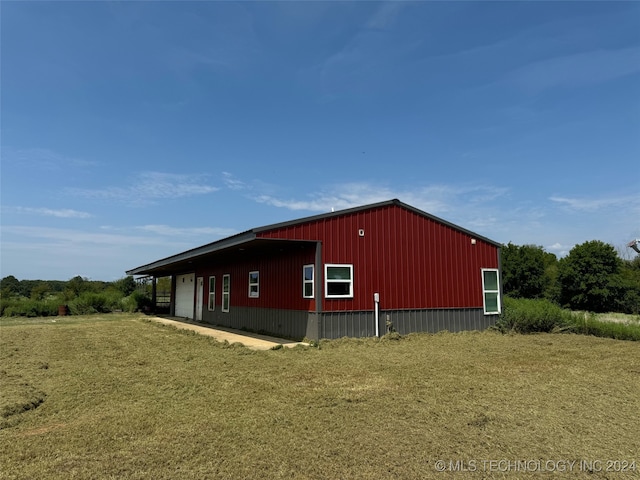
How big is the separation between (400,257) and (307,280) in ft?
9.05

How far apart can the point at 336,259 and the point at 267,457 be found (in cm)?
793

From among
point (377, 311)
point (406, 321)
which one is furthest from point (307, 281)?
point (406, 321)

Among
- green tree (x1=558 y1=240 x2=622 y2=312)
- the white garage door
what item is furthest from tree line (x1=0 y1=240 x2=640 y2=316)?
the white garage door

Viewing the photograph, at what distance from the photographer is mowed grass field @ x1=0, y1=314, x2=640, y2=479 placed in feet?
11.5

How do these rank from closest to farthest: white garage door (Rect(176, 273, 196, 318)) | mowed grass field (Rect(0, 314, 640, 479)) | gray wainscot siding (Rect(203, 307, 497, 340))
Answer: mowed grass field (Rect(0, 314, 640, 479)) → gray wainscot siding (Rect(203, 307, 497, 340)) → white garage door (Rect(176, 273, 196, 318))

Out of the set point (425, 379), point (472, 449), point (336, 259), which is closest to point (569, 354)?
point (425, 379)

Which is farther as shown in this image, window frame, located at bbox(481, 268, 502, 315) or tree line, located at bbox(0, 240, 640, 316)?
tree line, located at bbox(0, 240, 640, 316)

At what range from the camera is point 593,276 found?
21750 mm

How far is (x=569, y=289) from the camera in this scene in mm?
22875

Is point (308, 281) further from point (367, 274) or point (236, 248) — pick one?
point (236, 248)

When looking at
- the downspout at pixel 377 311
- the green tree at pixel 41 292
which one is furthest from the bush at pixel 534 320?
the green tree at pixel 41 292

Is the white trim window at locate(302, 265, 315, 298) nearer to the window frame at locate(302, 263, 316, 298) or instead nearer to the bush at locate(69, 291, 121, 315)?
the window frame at locate(302, 263, 316, 298)

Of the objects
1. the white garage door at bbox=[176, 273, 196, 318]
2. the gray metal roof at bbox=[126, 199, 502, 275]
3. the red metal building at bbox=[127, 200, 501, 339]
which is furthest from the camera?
the white garage door at bbox=[176, 273, 196, 318]

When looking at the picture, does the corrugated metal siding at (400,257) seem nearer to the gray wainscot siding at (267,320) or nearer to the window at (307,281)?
the window at (307,281)
